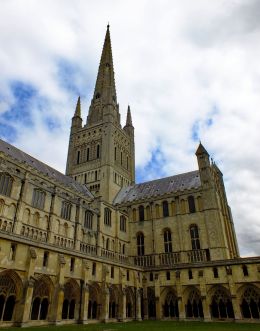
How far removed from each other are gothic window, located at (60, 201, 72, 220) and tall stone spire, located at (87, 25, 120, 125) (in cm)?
3214

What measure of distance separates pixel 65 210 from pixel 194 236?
77.3ft

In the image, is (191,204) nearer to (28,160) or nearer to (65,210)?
(65,210)

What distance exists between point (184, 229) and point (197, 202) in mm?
5684

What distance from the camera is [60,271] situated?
87.6 ft

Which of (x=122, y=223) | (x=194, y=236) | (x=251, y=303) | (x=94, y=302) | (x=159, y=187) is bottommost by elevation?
(x=251, y=303)

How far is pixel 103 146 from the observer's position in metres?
67.8

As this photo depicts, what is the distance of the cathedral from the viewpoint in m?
25.3

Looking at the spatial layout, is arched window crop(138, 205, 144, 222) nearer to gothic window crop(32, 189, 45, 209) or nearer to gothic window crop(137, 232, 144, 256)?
gothic window crop(137, 232, 144, 256)

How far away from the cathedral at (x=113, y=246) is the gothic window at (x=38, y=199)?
15 cm

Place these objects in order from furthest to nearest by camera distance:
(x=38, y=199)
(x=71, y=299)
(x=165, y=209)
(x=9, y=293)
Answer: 1. (x=165, y=209)
2. (x=38, y=199)
3. (x=71, y=299)
4. (x=9, y=293)

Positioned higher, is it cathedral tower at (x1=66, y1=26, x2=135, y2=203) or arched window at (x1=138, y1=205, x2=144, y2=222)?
cathedral tower at (x1=66, y1=26, x2=135, y2=203)

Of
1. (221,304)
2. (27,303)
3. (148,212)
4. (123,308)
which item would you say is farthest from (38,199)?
(221,304)

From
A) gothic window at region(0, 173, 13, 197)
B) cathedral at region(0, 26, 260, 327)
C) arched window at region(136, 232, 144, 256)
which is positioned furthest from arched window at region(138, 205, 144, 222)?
gothic window at region(0, 173, 13, 197)

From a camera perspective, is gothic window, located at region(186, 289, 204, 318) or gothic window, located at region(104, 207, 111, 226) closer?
gothic window, located at region(186, 289, 204, 318)
